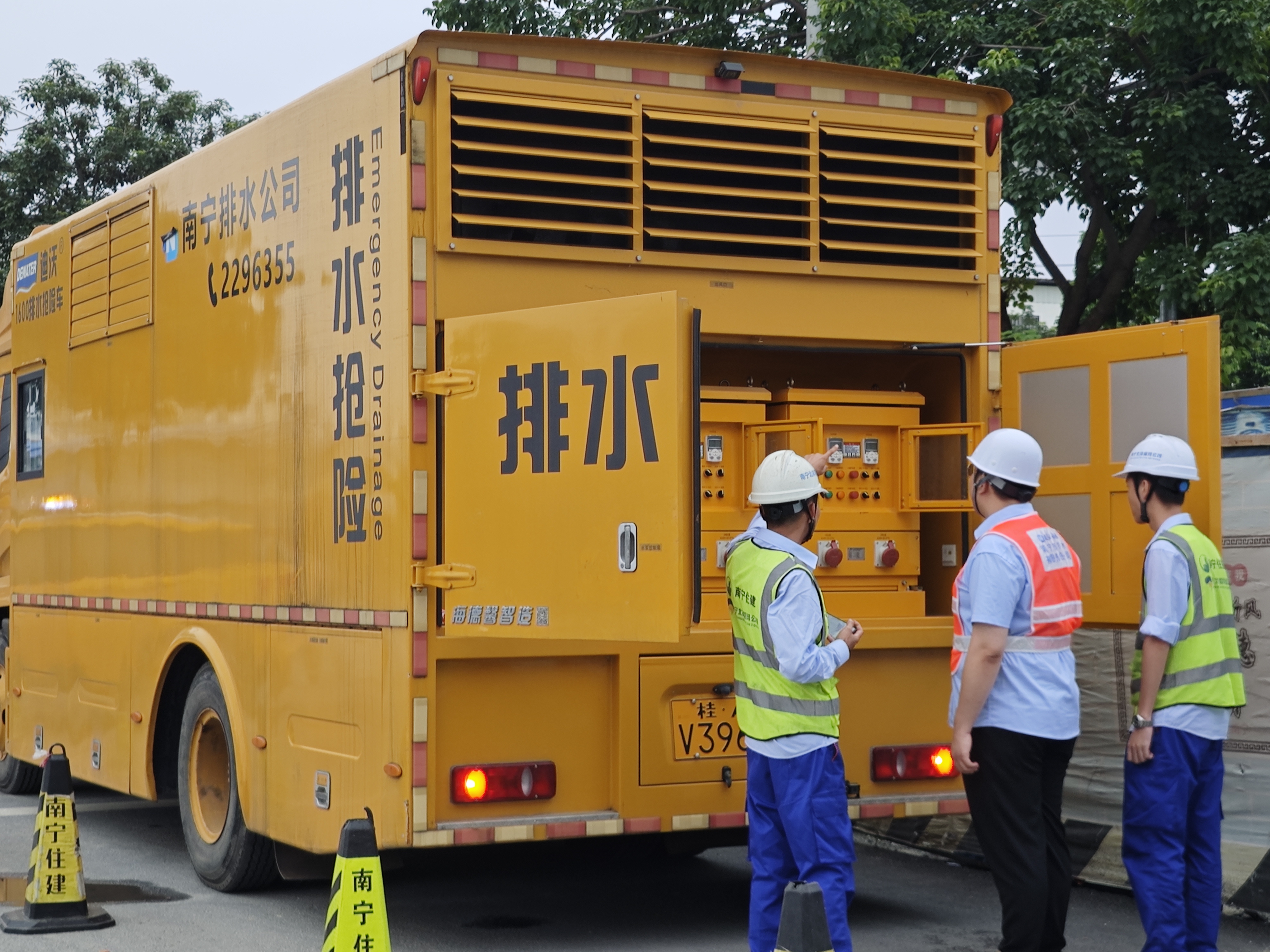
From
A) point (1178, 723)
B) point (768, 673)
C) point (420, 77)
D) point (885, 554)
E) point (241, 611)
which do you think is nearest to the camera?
point (768, 673)

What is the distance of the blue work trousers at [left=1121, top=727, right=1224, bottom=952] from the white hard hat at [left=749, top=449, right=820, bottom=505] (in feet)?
4.87

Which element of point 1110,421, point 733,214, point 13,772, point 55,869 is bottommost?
point 13,772

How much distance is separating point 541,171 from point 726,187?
2.57 ft

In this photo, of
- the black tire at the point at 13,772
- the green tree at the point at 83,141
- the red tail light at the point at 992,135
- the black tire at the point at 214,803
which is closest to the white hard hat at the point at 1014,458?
the red tail light at the point at 992,135

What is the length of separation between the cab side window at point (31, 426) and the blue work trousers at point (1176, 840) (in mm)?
6667

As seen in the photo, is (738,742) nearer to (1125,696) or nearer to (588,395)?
(588,395)

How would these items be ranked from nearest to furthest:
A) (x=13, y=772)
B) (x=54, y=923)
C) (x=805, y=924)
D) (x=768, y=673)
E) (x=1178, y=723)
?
(x=805, y=924) < (x=768, y=673) < (x=1178, y=723) < (x=54, y=923) < (x=13, y=772)

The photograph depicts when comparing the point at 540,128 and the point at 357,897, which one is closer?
the point at 357,897

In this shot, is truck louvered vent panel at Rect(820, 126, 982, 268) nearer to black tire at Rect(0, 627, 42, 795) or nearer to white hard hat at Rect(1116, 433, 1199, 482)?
white hard hat at Rect(1116, 433, 1199, 482)

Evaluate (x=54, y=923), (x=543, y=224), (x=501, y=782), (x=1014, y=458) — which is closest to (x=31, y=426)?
(x=54, y=923)

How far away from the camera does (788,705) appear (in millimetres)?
5344

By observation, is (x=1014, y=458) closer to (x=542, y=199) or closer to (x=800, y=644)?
(x=800, y=644)

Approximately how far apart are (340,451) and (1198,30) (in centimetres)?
921

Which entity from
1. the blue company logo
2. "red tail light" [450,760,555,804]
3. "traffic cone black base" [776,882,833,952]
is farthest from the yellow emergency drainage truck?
the blue company logo
